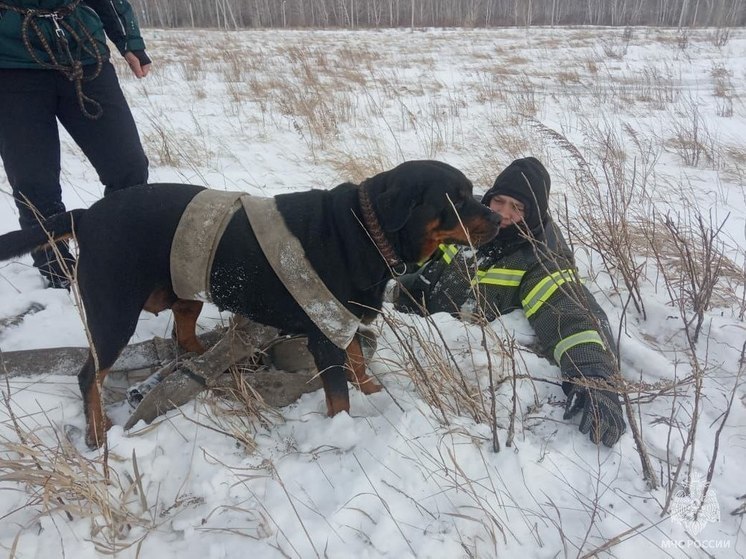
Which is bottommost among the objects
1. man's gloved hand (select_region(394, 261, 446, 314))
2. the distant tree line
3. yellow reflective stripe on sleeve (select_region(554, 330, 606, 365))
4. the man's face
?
man's gloved hand (select_region(394, 261, 446, 314))

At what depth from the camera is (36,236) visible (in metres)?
1.82

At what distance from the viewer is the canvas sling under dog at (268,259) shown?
1.85 metres

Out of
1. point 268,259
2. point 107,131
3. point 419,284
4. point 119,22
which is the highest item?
point 119,22

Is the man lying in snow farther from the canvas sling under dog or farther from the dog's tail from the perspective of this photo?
the dog's tail

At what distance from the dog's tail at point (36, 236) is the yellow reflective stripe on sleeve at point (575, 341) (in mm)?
2061

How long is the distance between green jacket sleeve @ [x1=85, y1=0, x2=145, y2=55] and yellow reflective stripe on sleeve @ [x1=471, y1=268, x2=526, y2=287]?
237 centimetres

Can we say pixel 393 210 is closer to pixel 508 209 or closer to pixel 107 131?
pixel 508 209

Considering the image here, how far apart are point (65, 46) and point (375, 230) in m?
1.73

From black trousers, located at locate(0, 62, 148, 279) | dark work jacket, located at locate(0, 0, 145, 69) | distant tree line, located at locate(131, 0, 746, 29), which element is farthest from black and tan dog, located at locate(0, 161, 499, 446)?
distant tree line, located at locate(131, 0, 746, 29)

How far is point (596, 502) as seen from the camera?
1.39 m

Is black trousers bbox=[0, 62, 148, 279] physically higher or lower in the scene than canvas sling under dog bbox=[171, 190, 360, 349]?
higher

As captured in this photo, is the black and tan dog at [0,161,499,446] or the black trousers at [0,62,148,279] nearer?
the black and tan dog at [0,161,499,446]

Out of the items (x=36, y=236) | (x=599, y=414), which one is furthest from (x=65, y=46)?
(x=599, y=414)

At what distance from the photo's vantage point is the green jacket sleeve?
8.17ft
